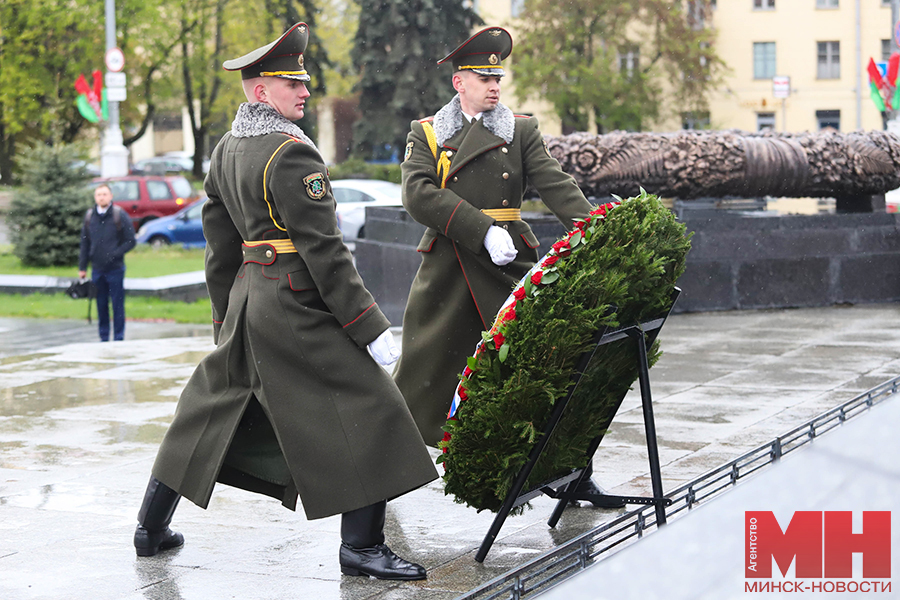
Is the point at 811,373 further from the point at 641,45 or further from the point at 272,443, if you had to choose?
the point at 641,45

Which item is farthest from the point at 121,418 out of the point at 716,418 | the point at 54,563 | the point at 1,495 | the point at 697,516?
the point at 697,516

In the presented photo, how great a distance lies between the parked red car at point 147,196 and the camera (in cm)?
2967

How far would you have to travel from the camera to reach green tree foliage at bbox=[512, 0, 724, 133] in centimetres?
4688

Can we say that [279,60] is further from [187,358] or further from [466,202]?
[187,358]

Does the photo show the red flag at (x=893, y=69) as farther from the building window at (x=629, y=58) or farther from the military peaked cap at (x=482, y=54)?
the building window at (x=629, y=58)

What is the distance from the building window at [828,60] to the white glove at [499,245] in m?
53.4

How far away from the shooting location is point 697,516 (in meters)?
1.75

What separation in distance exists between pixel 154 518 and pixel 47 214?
17.5m

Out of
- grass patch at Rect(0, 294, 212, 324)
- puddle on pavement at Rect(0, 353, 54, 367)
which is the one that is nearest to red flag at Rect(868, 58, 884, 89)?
grass patch at Rect(0, 294, 212, 324)

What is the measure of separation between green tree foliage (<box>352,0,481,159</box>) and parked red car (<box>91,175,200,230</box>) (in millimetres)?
7342

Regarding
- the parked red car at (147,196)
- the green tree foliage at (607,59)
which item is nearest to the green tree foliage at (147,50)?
the green tree foliage at (607,59)

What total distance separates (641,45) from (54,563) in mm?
46586

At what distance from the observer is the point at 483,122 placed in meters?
5.22

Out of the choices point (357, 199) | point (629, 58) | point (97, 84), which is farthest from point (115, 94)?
point (629, 58)
